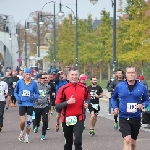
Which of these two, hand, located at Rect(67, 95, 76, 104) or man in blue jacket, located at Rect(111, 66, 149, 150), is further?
man in blue jacket, located at Rect(111, 66, 149, 150)

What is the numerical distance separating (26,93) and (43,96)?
4.77 ft

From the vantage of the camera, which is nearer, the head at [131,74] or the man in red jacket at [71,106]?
the head at [131,74]

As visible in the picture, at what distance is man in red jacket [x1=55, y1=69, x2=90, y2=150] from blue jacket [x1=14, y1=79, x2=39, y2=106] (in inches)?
212

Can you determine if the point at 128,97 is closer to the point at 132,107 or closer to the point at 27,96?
the point at 132,107

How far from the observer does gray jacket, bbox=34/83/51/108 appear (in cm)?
1878

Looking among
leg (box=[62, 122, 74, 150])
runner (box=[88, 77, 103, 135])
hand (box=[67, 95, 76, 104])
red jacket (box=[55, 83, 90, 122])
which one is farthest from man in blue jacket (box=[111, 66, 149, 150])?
runner (box=[88, 77, 103, 135])

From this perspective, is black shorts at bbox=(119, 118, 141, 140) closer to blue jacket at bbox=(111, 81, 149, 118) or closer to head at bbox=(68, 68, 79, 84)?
blue jacket at bbox=(111, 81, 149, 118)

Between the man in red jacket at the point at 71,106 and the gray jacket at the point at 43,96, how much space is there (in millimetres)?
6675

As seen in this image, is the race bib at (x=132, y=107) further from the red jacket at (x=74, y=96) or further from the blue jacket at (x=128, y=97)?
the red jacket at (x=74, y=96)

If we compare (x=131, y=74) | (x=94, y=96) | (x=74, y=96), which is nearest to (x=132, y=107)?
(x=131, y=74)

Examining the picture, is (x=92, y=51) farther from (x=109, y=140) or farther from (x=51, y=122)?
(x=109, y=140)

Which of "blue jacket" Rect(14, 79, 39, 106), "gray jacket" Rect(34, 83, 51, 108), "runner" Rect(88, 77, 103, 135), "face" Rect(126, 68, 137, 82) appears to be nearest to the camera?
"face" Rect(126, 68, 137, 82)

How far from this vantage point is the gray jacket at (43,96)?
18.8 m

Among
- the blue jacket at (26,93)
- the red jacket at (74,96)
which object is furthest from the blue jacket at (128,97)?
the blue jacket at (26,93)
